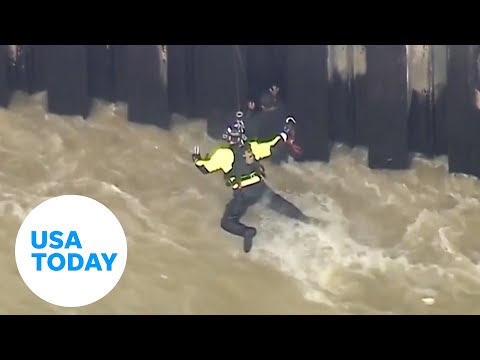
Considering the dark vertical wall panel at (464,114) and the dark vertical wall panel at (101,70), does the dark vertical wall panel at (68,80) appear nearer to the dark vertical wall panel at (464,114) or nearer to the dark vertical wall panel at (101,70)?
the dark vertical wall panel at (101,70)

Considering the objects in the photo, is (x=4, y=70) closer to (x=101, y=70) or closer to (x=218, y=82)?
(x=101, y=70)

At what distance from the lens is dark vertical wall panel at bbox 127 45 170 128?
83.8 inches

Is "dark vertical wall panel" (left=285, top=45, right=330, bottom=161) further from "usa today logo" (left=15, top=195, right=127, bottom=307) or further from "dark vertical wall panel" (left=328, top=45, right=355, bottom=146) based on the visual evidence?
"usa today logo" (left=15, top=195, right=127, bottom=307)

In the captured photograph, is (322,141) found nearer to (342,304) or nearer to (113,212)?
(342,304)

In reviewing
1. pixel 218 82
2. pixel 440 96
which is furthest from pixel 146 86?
pixel 440 96

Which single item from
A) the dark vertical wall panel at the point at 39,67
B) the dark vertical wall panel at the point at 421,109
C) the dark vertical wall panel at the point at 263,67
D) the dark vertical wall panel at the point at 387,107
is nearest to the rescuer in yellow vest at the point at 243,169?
the dark vertical wall panel at the point at 263,67

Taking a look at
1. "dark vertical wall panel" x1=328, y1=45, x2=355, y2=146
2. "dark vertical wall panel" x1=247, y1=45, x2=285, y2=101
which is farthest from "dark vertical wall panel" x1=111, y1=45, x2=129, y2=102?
"dark vertical wall panel" x1=328, y1=45, x2=355, y2=146

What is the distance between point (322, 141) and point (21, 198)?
83 centimetres

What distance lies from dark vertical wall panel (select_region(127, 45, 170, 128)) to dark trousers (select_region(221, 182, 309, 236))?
0.29m

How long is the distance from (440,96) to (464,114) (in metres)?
0.08

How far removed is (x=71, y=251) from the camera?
2053 mm

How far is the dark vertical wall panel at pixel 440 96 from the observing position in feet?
6.95

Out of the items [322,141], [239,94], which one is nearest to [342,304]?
[322,141]

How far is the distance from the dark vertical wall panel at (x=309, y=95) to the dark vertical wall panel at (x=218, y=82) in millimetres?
134
